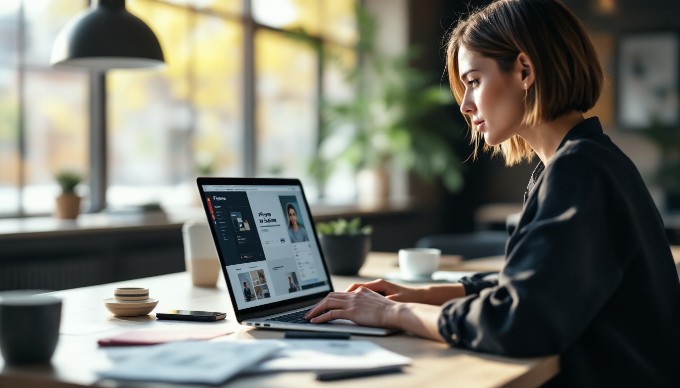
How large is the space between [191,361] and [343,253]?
1.24 metres

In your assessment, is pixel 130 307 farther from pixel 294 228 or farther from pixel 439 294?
pixel 439 294

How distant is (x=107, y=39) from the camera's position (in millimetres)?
2436

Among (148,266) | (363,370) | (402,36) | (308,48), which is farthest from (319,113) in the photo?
(363,370)

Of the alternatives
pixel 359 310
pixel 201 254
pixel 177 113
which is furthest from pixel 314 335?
pixel 177 113

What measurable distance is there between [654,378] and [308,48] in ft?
16.4

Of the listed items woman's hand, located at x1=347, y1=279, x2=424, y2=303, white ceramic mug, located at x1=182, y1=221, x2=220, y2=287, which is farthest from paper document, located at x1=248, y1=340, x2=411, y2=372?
white ceramic mug, located at x1=182, y1=221, x2=220, y2=287

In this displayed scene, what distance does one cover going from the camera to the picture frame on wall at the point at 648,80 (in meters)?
6.64

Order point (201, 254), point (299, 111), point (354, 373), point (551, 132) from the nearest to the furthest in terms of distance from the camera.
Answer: point (354, 373), point (551, 132), point (201, 254), point (299, 111)

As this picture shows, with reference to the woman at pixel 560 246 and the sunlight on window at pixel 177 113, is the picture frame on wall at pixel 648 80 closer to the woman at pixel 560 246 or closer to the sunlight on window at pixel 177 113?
the sunlight on window at pixel 177 113

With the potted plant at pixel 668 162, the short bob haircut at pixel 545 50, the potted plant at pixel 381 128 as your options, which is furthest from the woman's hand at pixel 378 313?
the potted plant at pixel 668 162

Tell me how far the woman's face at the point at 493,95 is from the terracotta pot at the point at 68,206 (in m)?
2.69

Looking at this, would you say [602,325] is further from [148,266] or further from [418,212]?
[418,212]

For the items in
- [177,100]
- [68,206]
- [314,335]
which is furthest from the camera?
[177,100]

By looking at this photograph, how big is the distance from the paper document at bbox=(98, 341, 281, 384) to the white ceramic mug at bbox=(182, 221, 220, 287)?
880mm
